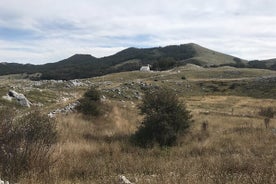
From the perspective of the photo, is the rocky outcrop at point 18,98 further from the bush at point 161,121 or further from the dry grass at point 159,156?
the bush at point 161,121

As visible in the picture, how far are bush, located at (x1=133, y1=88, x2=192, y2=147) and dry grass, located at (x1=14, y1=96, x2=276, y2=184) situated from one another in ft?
1.65

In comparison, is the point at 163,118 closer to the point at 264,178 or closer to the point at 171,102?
the point at 171,102

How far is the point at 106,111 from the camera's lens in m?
26.3

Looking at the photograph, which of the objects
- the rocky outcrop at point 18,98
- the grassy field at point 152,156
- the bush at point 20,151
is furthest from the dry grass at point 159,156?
the rocky outcrop at point 18,98

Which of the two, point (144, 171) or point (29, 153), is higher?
point (29, 153)

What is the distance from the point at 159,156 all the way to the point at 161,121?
376 centimetres

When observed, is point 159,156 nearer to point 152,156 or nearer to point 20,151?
point 152,156

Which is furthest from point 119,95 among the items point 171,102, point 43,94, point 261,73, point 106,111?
point 261,73

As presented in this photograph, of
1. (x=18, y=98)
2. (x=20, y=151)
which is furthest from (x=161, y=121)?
(x=18, y=98)

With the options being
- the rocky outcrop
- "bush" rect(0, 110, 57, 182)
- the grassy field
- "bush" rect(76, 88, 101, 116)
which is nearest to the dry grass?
the grassy field

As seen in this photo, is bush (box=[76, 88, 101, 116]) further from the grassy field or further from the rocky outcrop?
the rocky outcrop

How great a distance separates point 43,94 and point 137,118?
69.1 feet

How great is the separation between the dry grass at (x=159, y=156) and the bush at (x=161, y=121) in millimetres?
504

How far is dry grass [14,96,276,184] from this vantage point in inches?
336
